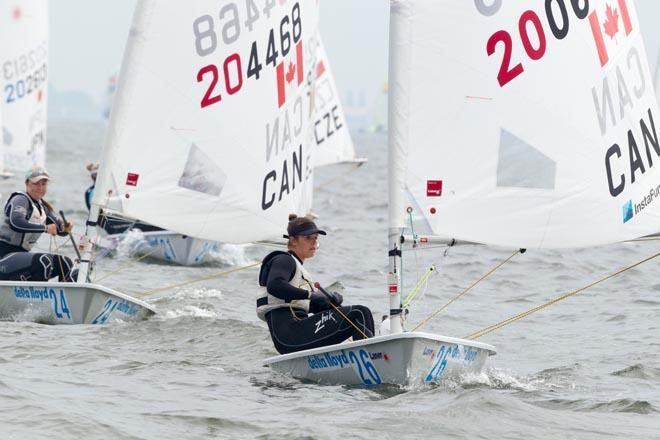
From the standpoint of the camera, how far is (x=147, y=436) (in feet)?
21.5

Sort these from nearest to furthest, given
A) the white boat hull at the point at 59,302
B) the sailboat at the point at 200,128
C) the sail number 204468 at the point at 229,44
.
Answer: the white boat hull at the point at 59,302 → the sailboat at the point at 200,128 → the sail number 204468 at the point at 229,44

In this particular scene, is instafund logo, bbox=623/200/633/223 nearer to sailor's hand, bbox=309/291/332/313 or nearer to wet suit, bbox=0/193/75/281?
sailor's hand, bbox=309/291/332/313

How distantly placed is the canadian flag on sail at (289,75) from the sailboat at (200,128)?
2.0 inches

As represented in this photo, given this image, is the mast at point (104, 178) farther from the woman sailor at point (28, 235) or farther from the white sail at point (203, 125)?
the woman sailor at point (28, 235)

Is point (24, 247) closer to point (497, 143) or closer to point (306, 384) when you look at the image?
point (306, 384)

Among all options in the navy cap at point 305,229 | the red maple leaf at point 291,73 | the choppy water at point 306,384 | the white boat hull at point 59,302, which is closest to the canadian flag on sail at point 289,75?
the red maple leaf at point 291,73

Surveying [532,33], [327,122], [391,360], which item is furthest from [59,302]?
[327,122]

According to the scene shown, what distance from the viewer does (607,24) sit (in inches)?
322

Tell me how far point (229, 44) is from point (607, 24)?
3.65 metres

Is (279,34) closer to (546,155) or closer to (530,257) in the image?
(546,155)

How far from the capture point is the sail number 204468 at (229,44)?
415 inches

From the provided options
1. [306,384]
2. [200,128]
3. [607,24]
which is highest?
[607,24]

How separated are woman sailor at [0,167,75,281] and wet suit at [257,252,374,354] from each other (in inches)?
105

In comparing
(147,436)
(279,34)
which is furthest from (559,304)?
(147,436)
